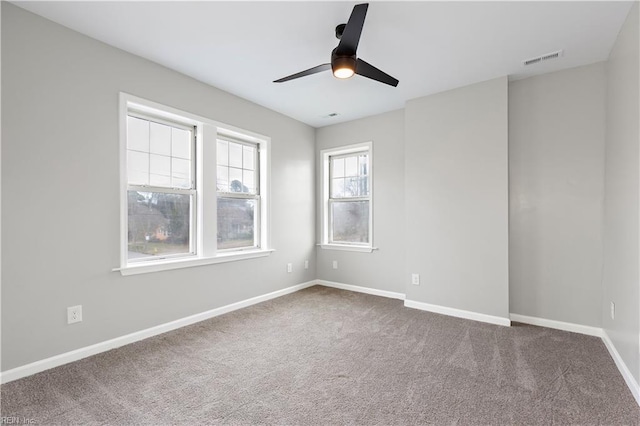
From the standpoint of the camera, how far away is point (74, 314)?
2.38 m

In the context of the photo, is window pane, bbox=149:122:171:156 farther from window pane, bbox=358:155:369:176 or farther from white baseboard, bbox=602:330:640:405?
white baseboard, bbox=602:330:640:405

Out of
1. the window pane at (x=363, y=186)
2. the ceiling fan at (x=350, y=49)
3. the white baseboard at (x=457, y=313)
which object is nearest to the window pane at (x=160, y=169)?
the ceiling fan at (x=350, y=49)

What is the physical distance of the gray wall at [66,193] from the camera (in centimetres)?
211

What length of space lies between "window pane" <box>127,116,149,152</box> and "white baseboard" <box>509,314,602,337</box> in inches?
171

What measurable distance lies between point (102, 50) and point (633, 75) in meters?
4.19

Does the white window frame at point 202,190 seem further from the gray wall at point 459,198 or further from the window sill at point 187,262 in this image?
the gray wall at point 459,198

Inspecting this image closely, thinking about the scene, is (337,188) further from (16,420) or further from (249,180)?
(16,420)

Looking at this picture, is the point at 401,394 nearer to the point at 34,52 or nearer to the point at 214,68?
the point at 214,68

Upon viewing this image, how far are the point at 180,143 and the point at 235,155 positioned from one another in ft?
2.47

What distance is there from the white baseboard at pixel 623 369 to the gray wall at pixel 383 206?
210 cm

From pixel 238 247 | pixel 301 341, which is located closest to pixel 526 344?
pixel 301 341

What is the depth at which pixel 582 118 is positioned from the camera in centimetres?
297

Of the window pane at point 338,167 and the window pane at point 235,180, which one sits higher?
the window pane at point 338,167

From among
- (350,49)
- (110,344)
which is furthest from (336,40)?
(110,344)
